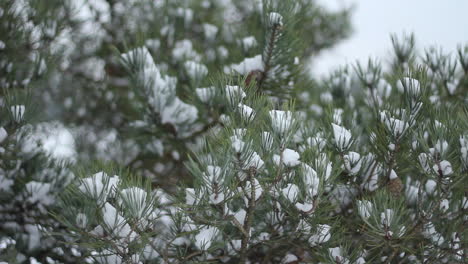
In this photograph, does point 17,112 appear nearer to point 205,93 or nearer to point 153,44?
point 205,93

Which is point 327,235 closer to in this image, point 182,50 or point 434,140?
point 434,140

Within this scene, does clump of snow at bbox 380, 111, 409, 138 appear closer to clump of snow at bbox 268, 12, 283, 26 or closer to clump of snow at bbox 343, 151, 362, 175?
clump of snow at bbox 343, 151, 362, 175

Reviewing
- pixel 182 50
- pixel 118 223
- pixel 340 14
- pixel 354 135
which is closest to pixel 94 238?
pixel 118 223

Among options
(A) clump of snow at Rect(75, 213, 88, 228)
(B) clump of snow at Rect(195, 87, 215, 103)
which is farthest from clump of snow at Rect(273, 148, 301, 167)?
(B) clump of snow at Rect(195, 87, 215, 103)

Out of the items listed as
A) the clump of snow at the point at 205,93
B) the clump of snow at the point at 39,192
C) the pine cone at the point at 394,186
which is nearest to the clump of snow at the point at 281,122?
the pine cone at the point at 394,186

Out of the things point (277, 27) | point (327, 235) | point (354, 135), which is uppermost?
point (277, 27)

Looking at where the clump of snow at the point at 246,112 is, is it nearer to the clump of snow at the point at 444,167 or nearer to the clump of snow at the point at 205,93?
the clump of snow at the point at 444,167

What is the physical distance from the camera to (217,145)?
57cm

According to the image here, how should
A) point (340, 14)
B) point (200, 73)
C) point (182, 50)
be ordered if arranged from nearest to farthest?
point (200, 73) < point (182, 50) < point (340, 14)

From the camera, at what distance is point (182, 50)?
1.15 metres

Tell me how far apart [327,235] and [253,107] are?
8.2 inches

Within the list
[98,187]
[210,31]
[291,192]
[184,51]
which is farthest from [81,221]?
[210,31]

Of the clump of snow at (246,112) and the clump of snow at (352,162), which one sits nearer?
the clump of snow at (246,112)

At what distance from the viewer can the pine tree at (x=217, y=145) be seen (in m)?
0.57
